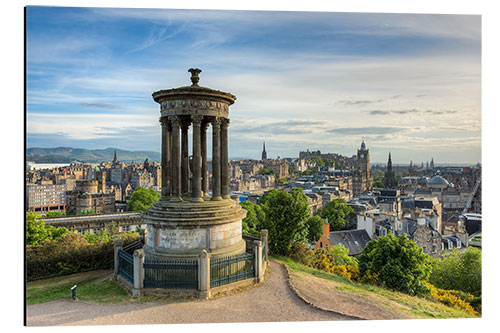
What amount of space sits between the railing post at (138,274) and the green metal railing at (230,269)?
260cm

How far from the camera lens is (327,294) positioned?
14102 mm

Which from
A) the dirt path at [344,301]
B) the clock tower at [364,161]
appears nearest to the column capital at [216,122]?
the dirt path at [344,301]

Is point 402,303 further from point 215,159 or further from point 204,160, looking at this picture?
point 204,160

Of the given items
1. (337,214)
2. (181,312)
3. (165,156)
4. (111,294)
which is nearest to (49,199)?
(337,214)

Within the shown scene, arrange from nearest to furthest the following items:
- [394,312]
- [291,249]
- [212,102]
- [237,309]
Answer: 1. [237,309]
2. [394,312]
3. [212,102]
4. [291,249]

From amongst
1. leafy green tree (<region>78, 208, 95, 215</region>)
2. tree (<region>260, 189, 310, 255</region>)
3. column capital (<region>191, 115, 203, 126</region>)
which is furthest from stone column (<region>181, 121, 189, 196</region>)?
leafy green tree (<region>78, 208, 95, 215</region>)

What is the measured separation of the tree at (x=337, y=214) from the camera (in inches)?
2522

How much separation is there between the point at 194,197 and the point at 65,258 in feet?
26.3

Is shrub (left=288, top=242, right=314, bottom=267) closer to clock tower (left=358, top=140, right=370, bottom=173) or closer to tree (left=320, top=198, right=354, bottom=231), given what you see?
tree (left=320, top=198, right=354, bottom=231)

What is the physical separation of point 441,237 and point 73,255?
43943mm

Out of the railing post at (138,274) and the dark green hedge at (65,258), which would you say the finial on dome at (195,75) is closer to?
the railing post at (138,274)

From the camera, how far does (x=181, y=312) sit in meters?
11.9

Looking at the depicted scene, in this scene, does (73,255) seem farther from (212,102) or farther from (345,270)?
(345,270)

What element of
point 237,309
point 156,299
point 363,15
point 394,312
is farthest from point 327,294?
point 363,15
